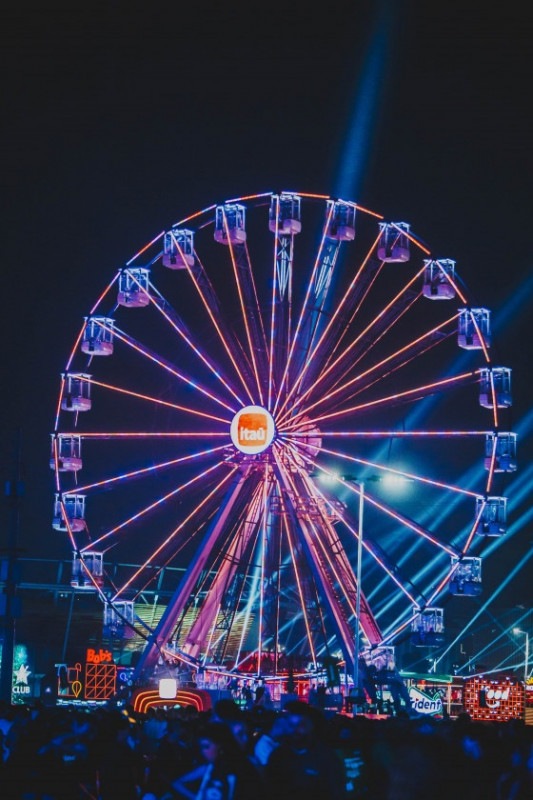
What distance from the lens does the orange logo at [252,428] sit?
35094 millimetres

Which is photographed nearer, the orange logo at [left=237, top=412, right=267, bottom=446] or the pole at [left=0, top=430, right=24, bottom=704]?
the pole at [left=0, top=430, right=24, bottom=704]

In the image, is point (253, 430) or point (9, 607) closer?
point (9, 607)

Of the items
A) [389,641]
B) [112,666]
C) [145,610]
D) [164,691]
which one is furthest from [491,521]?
[145,610]

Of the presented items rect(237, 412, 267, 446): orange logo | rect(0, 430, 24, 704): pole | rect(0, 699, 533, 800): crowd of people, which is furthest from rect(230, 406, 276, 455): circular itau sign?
rect(0, 699, 533, 800): crowd of people

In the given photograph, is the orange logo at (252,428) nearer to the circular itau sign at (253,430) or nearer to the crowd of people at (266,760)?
the circular itau sign at (253,430)

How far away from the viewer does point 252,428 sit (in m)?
35.2

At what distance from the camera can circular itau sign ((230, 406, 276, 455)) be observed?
115 feet

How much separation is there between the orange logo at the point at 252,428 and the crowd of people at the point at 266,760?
17.0 metres

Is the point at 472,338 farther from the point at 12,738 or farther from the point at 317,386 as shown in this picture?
the point at 12,738

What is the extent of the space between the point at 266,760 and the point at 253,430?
2461 cm

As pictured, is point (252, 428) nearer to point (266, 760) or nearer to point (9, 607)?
point (9, 607)

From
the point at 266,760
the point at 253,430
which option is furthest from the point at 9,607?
the point at 266,760

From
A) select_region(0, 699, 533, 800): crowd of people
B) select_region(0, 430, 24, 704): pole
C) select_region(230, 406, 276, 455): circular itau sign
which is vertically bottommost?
select_region(0, 699, 533, 800): crowd of people

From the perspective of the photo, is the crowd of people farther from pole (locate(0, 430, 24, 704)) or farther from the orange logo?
the orange logo
